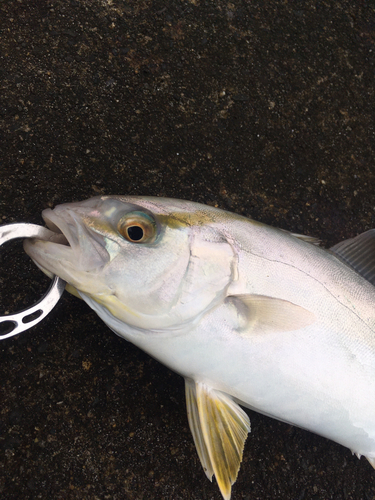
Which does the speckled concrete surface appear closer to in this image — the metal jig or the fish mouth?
the metal jig

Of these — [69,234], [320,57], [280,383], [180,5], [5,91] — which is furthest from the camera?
[320,57]

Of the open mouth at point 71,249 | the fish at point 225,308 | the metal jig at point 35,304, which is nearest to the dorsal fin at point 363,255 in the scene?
the fish at point 225,308

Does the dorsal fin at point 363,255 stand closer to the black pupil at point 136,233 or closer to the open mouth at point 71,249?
the black pupil at point 136,233

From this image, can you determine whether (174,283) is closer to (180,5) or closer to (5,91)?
(5,91)

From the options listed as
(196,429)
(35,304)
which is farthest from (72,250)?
(196,429)

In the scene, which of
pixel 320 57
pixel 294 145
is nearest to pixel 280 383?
pixel 294 145

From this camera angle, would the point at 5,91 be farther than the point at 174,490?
Yes

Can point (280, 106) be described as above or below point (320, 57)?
below

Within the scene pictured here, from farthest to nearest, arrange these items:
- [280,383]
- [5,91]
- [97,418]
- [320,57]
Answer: [320,57]
[5,91]
[97,418]
[280,383]
